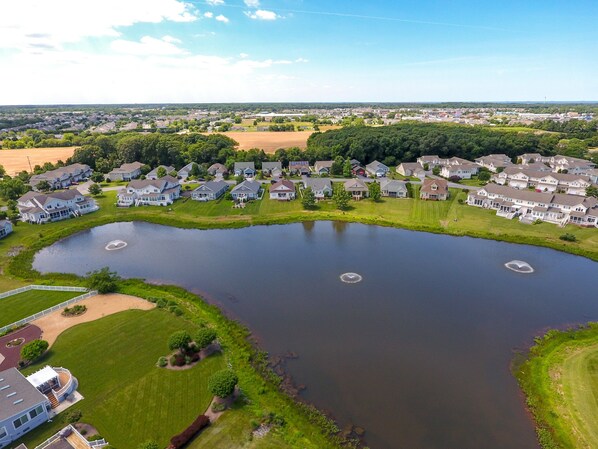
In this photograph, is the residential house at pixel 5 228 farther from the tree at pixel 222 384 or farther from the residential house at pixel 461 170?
the residential house at pixel 461 170

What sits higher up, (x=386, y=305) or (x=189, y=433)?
(x=189, y=433)

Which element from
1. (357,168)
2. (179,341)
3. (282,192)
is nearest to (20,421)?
(179,341)

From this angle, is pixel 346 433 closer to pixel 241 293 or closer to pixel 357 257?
pixel 241 293

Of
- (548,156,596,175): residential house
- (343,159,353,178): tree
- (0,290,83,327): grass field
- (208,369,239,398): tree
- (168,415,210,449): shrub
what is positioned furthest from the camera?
(343,159,353,178): tree

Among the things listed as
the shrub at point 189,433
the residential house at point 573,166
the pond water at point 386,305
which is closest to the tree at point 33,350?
the pond water at point 386,305

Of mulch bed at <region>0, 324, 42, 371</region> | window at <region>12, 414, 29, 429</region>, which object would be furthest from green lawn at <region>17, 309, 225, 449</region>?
mulch bed at <region>0, 324, 42, 371</region>

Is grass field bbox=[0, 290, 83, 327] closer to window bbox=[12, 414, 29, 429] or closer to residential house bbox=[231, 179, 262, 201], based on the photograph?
window bbox=[12, 414, 29, 429]

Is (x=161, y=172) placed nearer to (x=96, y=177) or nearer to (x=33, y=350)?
(x=96, y=177)
